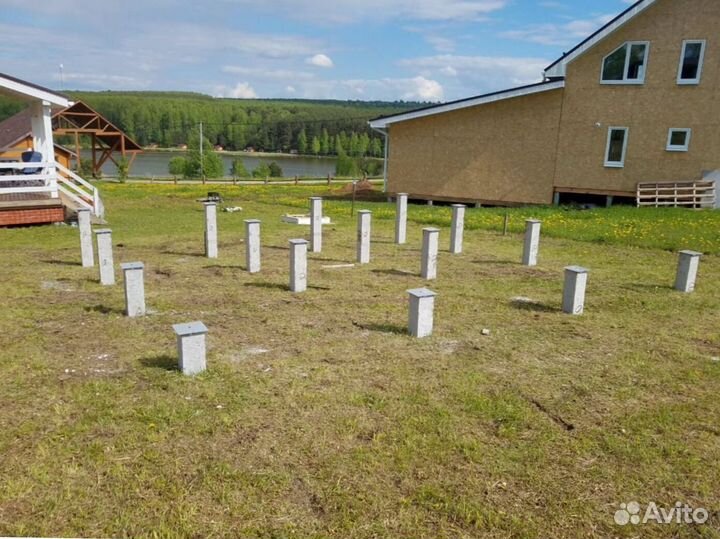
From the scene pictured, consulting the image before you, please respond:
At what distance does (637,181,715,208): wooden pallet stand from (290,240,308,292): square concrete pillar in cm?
1583

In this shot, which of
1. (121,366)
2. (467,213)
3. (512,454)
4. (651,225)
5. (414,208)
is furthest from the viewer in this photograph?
(414,208)

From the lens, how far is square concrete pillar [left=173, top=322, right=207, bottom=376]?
5.10 meters

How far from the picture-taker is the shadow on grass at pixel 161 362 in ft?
17.7

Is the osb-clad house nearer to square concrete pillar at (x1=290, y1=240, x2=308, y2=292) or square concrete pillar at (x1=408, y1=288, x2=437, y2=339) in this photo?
square concrete pillar at (x1=290, y1=240, x2=308, y2=292)

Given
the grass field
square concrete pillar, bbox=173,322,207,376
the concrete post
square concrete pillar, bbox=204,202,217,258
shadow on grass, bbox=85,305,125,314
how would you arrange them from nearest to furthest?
1. the grass field
2. square concrete pillar, bbox=173,322,207,376
3. shadow on grass, bbox=85,305,125,314
4. square concrete pillar, bbox=204,202,217,258
5. the concrete post

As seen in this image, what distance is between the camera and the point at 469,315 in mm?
7418

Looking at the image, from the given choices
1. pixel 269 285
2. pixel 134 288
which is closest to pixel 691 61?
pixel 269 285

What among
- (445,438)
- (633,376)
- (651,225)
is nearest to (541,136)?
(651,225)

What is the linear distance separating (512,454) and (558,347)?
102 inches

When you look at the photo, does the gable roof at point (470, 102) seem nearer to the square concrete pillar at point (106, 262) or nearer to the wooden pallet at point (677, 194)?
the wooden pallet at point (677, 194)

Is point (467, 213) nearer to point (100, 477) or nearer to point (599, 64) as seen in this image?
point (599, 64)

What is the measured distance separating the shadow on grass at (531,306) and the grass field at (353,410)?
82 millimetres

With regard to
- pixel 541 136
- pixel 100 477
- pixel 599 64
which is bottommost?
pixel 100 477

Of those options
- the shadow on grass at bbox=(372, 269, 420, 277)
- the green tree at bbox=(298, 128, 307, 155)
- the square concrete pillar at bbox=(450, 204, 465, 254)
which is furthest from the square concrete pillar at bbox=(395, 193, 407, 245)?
the green tree at bbox=(298, 128, 307, 155)
